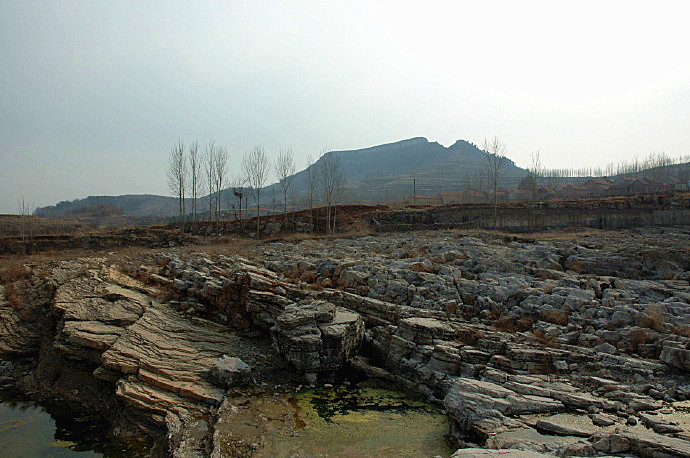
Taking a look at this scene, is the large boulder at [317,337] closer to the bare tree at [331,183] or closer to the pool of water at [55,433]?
the pool of water at [55,433]

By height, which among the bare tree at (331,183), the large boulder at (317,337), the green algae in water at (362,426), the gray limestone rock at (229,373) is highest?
the bare tree at (331,183)

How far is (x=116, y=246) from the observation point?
3681 centimetres

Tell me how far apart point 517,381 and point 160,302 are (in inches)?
567

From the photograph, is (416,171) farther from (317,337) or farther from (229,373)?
(229,373)

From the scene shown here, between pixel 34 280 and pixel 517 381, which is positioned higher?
pixel 34 280

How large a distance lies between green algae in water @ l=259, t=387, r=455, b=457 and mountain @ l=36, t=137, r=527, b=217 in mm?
92127

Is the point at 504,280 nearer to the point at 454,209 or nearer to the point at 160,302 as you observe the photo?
the point at 160,302

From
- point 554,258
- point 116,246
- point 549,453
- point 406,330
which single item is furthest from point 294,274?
point 116,246

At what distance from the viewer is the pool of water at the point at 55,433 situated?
11.4 metres

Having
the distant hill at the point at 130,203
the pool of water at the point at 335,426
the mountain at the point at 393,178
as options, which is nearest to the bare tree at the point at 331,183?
the pool of water at the point at 335,426

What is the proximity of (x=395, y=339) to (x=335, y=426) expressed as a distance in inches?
154

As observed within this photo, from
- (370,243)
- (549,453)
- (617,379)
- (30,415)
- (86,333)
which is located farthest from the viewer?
(370,243)

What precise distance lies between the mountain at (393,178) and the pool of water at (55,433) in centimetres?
9246

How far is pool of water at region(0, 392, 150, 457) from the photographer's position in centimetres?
1141
